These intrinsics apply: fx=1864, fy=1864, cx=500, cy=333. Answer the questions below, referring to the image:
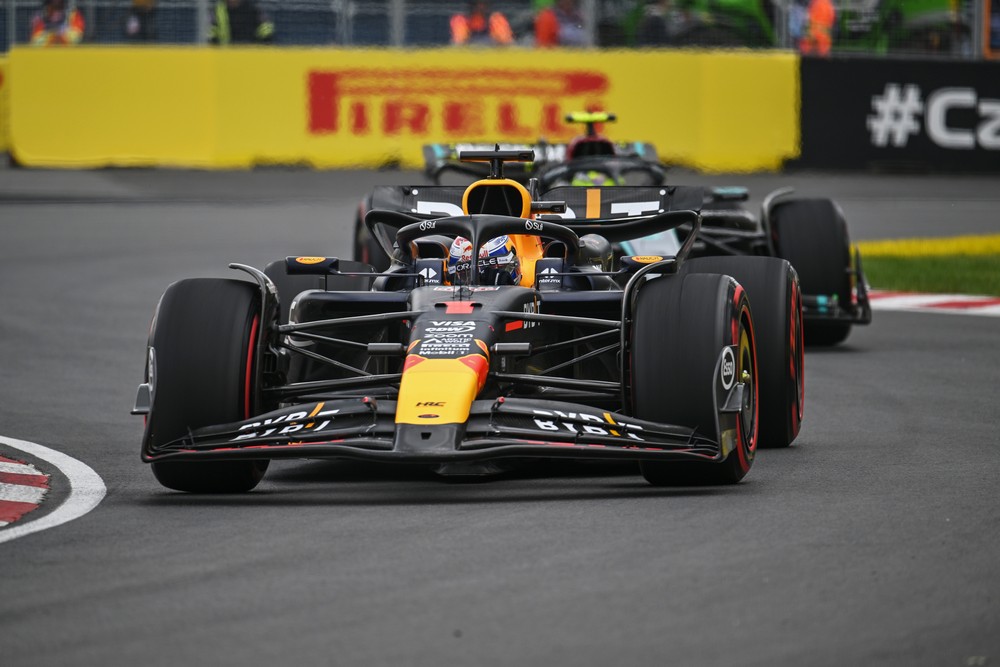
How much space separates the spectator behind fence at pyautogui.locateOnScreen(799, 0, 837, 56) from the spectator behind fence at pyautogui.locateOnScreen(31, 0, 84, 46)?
9.81m

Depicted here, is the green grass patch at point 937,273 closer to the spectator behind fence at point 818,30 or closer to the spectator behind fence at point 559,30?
the spectator behind fence at point 818,30

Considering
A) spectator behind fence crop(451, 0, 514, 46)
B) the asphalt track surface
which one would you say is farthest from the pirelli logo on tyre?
the asphalt track surface

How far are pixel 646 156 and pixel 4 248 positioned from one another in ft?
23.2

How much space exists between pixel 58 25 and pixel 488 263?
18.3 meters

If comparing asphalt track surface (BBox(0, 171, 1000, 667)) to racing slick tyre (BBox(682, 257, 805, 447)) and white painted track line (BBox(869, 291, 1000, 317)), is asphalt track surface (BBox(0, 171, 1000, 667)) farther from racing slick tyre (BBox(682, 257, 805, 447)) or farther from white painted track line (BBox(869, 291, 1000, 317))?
white painted track line (BBox(869, 291, 1000, 317))

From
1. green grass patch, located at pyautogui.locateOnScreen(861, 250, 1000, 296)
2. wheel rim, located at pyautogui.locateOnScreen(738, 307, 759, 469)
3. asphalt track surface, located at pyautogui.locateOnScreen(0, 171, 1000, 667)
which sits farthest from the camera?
green grass patch, located at pyautogui.locateOnScreen(861, 250, 1000, 296)

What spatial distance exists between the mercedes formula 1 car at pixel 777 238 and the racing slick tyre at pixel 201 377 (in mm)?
4210

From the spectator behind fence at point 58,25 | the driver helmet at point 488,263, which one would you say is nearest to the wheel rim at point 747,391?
the driver helmet at point 488,263

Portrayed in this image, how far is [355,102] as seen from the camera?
81.9 ft

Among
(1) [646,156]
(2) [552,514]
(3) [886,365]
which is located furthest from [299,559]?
(1) [646,156]

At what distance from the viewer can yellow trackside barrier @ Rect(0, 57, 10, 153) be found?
82.9ft

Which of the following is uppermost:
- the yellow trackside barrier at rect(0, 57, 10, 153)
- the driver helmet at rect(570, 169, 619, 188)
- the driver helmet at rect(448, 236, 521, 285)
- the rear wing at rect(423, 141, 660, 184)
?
the yellow trackside barrier at rect(0, 57, 10, 153)

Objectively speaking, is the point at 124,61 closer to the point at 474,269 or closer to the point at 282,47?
the point at 282,47

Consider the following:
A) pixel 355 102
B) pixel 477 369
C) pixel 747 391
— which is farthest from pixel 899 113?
pixel 477 369
